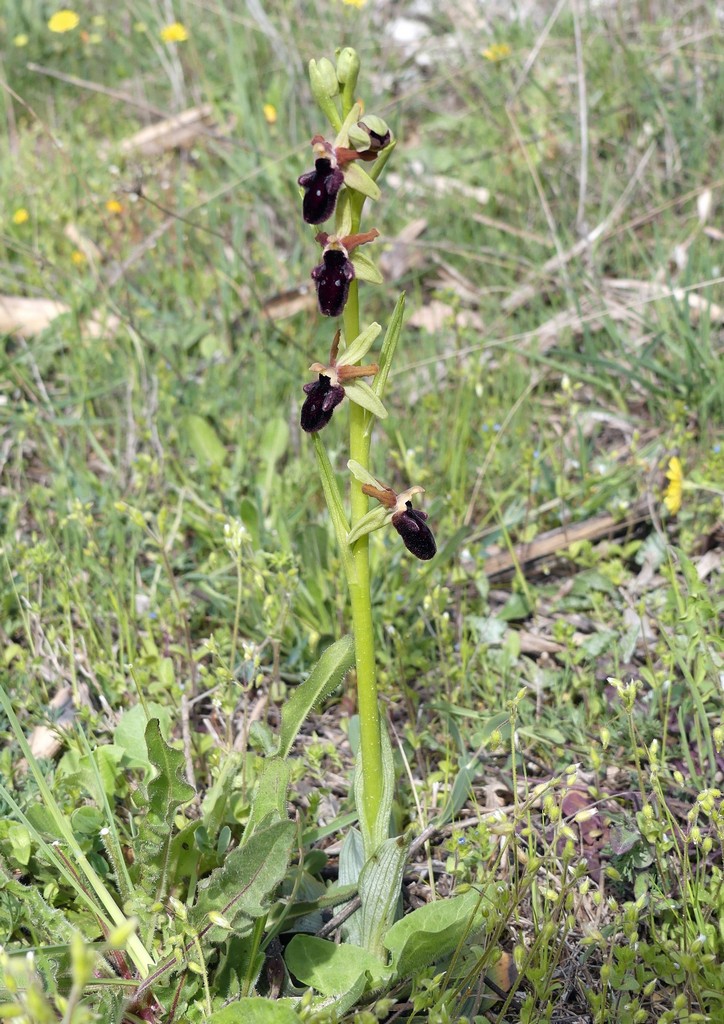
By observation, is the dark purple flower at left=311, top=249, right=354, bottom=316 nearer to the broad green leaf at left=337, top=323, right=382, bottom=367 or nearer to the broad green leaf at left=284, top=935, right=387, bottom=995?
the broad green leaf at left=337, top=323, right=382, bottom=367

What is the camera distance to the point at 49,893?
5.97ft

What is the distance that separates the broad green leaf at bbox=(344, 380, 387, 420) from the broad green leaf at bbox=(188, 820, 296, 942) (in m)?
0.68

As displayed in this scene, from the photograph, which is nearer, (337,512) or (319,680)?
(337,512)

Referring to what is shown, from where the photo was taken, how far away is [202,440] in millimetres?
3121

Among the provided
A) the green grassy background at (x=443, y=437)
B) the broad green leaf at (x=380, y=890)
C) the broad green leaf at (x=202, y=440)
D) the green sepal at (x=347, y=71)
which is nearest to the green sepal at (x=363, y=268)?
the green sepal at (x=347, y=71)

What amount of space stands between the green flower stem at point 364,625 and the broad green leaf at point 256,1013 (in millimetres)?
327

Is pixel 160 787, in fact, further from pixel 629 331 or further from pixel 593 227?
pixel 593 227

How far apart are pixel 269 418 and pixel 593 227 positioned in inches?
72.4

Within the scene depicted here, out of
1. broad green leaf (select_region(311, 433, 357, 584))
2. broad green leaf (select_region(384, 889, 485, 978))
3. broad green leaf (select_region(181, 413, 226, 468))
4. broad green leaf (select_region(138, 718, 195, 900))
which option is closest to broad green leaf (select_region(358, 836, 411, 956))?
broad green leaf (select_region(384, 889, 485, 978))

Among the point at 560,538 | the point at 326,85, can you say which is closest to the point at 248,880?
the point at 326,85

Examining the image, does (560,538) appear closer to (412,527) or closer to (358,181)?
(412,527)

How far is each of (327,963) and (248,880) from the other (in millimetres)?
244

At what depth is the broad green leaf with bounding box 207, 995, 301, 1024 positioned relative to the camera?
4.83 ft

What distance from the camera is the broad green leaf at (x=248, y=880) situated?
1.55 m
